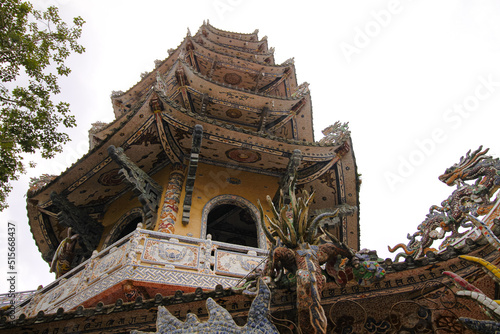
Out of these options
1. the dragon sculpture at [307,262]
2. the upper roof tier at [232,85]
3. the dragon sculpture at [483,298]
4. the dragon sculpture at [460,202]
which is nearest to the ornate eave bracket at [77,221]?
the upper roof tier at [232,85]

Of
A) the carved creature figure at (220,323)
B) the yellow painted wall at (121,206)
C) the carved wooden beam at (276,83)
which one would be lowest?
the carved creature figure at (220,323)

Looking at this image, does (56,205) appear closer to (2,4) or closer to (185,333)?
(2,4)

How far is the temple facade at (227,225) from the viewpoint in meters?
4.77

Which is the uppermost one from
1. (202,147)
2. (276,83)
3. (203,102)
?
(276,83)

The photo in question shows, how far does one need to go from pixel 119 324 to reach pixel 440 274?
4.04 m

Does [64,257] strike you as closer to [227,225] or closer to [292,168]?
[227,225]

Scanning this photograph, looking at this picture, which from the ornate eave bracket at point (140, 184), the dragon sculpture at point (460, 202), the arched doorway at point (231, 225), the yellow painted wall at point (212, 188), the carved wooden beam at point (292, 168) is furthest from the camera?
the arched doorway at point (231, 225)

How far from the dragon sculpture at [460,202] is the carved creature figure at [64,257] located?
27.4 feet

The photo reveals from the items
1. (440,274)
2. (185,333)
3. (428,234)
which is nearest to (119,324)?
(185,333)

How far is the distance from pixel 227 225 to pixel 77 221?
4739mm

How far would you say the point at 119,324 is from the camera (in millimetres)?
4965

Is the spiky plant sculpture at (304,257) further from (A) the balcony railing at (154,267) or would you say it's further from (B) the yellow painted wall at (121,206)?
(B) the yellow painted wall at (121,206)

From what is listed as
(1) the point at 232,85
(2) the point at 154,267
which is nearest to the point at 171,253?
(2) the point at 154,267

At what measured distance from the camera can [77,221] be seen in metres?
10.9
